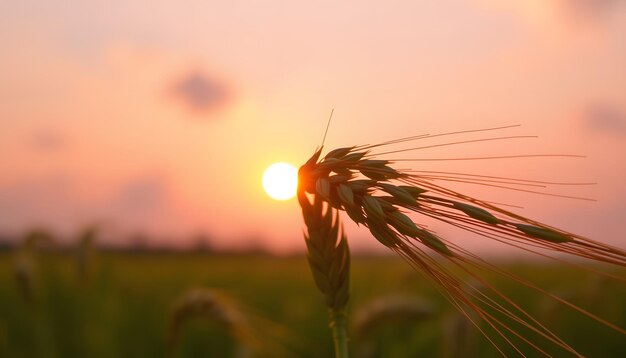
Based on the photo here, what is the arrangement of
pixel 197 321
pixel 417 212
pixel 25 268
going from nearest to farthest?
pixel 417 212, pixel 25 268, pixel 197 321

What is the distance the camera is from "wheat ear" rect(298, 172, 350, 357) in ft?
3.65

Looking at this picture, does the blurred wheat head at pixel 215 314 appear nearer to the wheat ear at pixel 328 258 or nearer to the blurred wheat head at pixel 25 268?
the wheat ear at pixel 328 258

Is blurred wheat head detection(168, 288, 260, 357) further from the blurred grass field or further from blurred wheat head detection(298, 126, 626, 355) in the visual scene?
blurred wheat head detection(298, 126, 626, 355)

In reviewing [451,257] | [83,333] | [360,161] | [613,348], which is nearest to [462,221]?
[451,257]

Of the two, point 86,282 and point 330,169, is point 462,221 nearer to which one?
point 330,169

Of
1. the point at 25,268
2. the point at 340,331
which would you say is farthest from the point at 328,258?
the point at 25,268

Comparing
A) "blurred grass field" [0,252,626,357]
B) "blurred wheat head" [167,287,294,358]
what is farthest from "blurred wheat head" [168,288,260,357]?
"blurred grass field" [0,252,626,357]

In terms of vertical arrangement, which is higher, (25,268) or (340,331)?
(340,331)

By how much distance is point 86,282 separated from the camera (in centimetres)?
371

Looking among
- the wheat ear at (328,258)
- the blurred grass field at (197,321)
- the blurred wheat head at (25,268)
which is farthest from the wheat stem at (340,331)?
the blurred wheat head at (25,268)

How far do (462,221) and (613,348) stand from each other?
17.8ft

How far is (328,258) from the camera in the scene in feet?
3.69

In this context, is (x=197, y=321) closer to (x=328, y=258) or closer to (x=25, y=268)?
(x=25, y=268)

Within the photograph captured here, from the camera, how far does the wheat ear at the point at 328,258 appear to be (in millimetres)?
1113
